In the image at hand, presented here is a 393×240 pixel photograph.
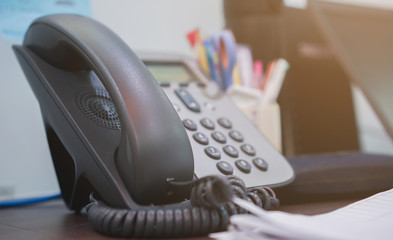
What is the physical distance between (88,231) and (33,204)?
262 mm

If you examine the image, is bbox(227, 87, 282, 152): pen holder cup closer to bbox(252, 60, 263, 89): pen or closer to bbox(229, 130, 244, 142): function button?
bbox(252, 60, 263, 89): pen

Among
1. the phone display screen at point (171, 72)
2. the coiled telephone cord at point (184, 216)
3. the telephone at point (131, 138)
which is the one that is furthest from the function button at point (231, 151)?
the phone display screen at point (171, 72)

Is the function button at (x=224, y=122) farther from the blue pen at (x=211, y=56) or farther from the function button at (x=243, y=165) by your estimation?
the blue pen at (x=211, y=56)

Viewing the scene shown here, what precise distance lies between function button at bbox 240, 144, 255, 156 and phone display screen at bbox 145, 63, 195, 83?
0.23 meters

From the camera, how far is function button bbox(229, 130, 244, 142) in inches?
18.0

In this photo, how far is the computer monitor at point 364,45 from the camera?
2.17 feet

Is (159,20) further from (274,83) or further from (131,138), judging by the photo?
(131,138)

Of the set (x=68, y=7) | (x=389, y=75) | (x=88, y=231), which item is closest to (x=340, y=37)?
(x=389, y=75)

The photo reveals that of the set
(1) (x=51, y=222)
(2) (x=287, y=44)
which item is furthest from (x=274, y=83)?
(1) (x=51, y=222)

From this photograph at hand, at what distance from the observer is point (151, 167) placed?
1.05 feet

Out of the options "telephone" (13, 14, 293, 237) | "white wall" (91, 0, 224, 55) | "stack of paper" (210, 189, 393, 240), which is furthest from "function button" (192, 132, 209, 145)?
"white wall" (91, 0, 224, 55)

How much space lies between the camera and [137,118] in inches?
12.9

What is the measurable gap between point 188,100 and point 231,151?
0.08 meters

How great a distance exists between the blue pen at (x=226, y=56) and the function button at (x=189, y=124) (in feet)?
0.85
